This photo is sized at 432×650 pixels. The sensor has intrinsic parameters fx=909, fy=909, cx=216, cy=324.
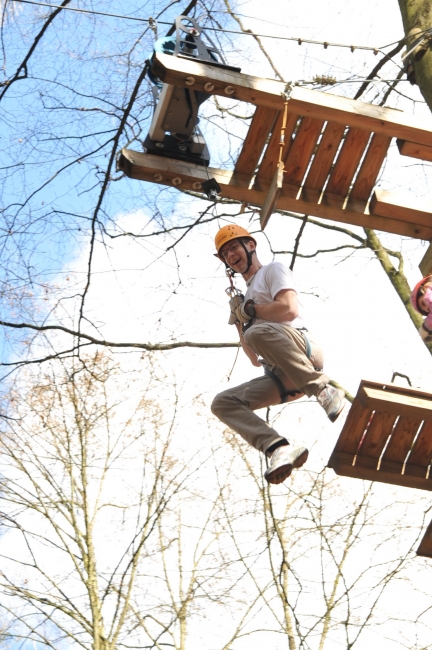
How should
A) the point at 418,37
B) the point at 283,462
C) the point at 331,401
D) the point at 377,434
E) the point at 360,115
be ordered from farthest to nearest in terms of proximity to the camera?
1. the point at 418,37
2. the point at 377,434
3. the point at 360,115
4. the point at 331,401
5. the point at 283,462

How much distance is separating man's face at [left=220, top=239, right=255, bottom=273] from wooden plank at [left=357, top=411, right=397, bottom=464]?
1085 millimetres

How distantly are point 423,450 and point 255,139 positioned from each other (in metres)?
1.94

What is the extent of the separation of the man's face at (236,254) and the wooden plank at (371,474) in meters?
1.17

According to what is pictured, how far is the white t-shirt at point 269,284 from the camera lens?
→ 15.6 feet

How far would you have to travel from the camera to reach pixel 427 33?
5438 millimetres

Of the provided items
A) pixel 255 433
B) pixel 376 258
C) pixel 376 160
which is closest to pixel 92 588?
pixel 376 258

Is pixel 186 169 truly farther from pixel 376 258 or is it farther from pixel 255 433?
pixel 376 258

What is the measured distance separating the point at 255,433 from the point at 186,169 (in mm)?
1484

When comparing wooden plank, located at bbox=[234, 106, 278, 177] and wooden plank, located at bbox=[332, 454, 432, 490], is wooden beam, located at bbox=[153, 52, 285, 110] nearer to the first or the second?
wooden plank, located at bbox=[234, 106, 278, 177]

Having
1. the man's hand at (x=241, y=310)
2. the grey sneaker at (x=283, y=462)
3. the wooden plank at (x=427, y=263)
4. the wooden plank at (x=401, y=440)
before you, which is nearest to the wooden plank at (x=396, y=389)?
the wooden plank at (x=401, y=440)

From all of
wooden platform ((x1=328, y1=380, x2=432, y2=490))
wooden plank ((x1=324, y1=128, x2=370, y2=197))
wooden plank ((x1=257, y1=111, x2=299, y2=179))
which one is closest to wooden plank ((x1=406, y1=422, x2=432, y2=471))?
wooden platform ((x1=328, y1=380, x2=432, y2=490))

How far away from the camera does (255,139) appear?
4.97m

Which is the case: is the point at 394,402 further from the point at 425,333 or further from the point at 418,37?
the point at 418,37

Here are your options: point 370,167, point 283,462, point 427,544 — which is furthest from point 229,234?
point 427,544
